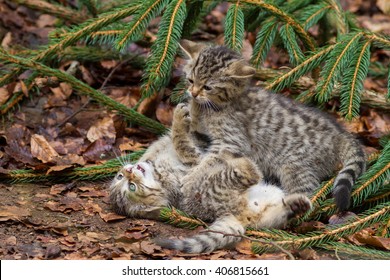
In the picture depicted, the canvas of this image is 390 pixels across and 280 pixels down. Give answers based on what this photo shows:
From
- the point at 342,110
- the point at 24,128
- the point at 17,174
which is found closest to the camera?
the point at 342,110

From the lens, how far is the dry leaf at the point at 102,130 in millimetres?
6374

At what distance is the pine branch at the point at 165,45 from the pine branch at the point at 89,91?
23.5 inches

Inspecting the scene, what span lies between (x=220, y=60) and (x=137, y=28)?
729 mm

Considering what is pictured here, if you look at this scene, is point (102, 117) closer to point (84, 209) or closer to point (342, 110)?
point (84, 209)

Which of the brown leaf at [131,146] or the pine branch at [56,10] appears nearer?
the brown leaf at [131,146]

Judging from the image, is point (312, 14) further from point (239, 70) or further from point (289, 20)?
point (239, 70)

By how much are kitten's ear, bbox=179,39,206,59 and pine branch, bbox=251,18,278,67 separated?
52 cm

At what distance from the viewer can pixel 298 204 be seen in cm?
471

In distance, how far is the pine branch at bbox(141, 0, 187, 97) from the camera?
527cm

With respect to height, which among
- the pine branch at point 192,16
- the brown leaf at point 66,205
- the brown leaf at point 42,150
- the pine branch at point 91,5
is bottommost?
the brown leaf at point 66,205

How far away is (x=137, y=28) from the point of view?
530 cm

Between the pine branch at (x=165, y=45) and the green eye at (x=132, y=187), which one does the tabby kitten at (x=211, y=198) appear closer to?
the green eye at (x=132, y=187)

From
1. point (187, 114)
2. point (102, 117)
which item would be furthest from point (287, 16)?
point (102, 117)

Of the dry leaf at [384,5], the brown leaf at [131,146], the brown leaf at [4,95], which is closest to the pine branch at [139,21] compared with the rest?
the brown leaf at [131,146]
